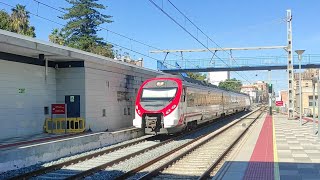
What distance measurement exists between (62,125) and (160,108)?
455 centimetres

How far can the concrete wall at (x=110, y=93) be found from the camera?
70.0 feet

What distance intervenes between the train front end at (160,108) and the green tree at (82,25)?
1550 inches

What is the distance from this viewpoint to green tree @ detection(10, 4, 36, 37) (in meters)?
49.7

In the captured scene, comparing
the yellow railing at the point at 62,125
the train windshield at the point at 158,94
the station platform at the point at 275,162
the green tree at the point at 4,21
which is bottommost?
the station platform at the point at 275,162

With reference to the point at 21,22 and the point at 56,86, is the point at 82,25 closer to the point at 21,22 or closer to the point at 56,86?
the point at 21,22

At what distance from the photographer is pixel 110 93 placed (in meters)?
24.0

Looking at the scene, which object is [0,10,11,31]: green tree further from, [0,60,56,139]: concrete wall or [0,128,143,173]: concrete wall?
[0,128,143,173]: concrete wall

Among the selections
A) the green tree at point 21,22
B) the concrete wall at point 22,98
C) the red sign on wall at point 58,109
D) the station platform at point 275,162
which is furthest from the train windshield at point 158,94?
the green tree at point 21,22

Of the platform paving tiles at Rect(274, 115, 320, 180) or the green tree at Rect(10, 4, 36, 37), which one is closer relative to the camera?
the platform paving tiles at Rect(274, 115, 320, 180)

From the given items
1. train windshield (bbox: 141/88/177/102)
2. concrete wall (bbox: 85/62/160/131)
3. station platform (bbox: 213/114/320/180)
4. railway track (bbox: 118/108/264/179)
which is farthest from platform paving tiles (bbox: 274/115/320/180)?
concrete wall (bbox: 85/62/160/131)

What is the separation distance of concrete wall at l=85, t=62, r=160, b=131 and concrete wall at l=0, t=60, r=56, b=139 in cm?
207

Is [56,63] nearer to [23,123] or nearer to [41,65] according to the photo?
[41,65]

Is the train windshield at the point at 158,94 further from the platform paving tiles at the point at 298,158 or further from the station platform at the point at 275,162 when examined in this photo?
the platform paving tiles at the point at 298,158

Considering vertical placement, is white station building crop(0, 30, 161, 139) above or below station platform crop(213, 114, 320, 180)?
above
